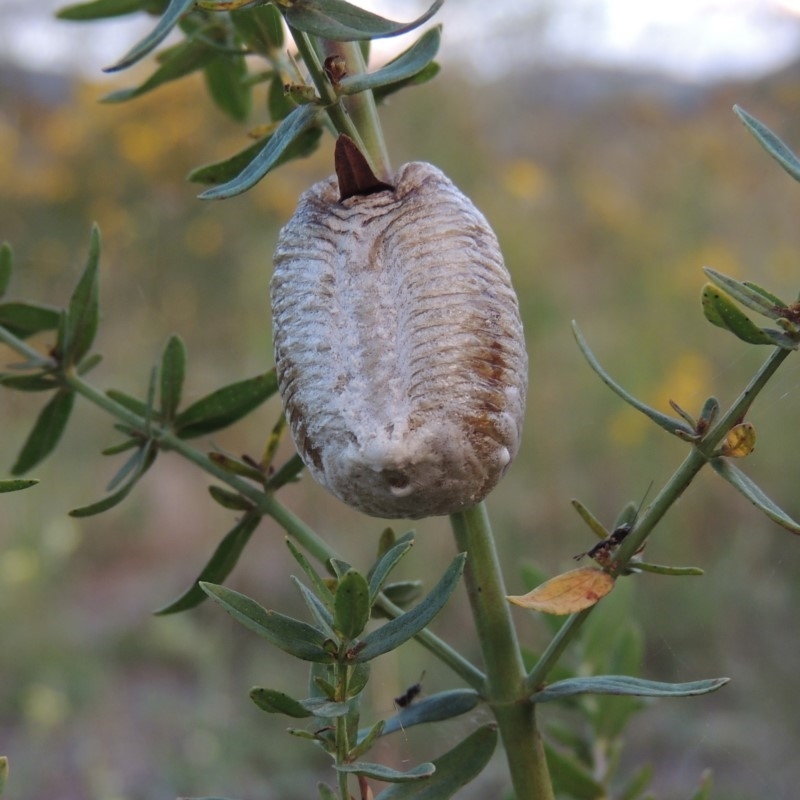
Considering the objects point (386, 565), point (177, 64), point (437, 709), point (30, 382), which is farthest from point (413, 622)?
point (177, 64)

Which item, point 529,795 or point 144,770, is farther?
point 144,770

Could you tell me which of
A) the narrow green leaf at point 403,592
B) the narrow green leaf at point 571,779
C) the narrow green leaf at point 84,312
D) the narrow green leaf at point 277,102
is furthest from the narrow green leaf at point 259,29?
the narrow green leaf at point 571,779

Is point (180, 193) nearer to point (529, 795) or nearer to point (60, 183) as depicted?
point (60, 183)

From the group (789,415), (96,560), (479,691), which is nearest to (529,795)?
(479,691)

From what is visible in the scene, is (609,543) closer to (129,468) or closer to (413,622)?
(413,622)

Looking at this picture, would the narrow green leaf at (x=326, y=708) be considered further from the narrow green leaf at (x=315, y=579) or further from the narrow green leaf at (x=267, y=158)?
the narrow green leaf at (x=267, y=158)

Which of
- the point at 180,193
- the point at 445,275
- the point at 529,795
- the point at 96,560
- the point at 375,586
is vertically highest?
the point at 445,275

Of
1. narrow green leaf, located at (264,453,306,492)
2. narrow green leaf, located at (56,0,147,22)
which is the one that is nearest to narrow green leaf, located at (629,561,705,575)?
narrow green leaf, located at (264,453,306,492)
